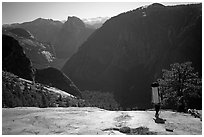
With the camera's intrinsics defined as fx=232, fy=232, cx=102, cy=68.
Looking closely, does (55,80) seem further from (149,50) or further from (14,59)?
(149,50)

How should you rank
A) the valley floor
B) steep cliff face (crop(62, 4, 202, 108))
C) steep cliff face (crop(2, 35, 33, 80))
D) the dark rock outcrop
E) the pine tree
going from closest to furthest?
1. the valley floor
2. the pine tree
3. steep cliff face (crop(2, 35, 33, 80))
4. the dark rock outcrop
5. steep cliff face (crop(62, 4, 202, 108))

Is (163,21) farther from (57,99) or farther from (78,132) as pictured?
(78,132)

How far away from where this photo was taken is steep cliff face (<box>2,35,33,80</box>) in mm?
81688

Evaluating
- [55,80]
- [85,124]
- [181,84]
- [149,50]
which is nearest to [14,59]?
[55,80]

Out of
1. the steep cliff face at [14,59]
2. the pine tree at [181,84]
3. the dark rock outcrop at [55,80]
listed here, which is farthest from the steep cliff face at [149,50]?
the pine tree at [181,84]

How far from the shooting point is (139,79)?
559 ft

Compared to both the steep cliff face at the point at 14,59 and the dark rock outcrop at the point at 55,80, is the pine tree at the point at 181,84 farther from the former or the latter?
the dark rock outcrop at the point at 55,80

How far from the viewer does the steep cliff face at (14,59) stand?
81.7m

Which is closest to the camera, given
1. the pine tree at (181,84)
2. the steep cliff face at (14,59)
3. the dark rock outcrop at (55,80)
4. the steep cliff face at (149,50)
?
the pine tree at (181,84)

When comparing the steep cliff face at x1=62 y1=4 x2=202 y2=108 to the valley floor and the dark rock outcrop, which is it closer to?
the dark rock outcrop

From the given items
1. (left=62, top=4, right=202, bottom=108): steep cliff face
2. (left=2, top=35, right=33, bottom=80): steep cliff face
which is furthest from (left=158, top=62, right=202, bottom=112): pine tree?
(left=62, top=4, right=202, bottom=108): steep cliff face

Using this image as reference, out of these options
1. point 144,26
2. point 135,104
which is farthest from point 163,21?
point 135,104

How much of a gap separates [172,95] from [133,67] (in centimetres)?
Answer: 17131

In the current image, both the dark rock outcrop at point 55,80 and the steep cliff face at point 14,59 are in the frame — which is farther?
the dark rock outcrop at point 55,80
